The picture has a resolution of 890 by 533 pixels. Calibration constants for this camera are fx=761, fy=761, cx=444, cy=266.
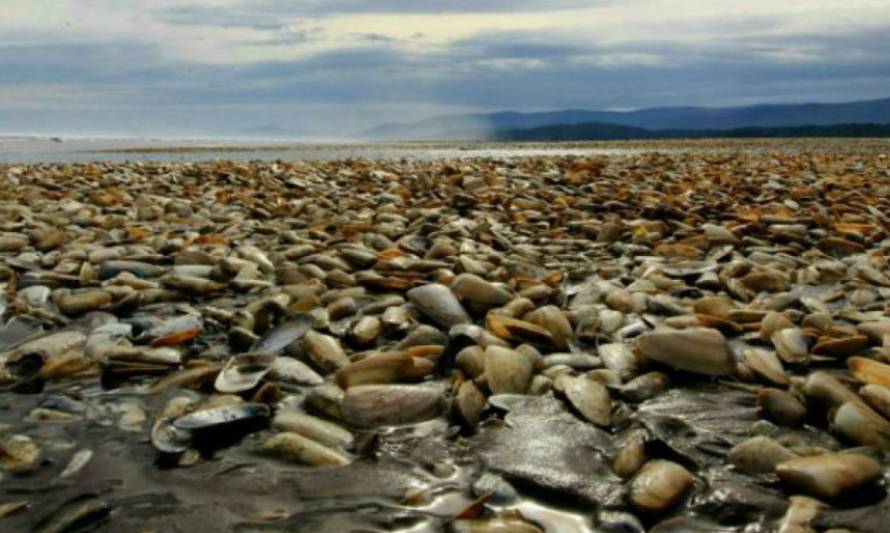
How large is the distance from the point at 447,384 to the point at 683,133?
103 meters

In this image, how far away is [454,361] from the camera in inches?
140

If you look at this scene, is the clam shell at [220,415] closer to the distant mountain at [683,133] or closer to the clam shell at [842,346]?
the clam shell at [842,346]

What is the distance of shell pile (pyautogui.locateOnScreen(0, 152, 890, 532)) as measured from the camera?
91.5 inches

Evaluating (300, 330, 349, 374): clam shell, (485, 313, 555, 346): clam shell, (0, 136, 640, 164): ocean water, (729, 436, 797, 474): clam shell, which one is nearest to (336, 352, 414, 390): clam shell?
(300, 330, 349, 374): clam shell

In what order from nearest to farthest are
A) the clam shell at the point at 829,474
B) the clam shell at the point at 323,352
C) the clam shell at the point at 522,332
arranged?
1. the clam shell at the point at 829,474
2. the clam shell at the point at 323,352
3. the clam shell at the point at 522,332

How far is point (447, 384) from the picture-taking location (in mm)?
3305

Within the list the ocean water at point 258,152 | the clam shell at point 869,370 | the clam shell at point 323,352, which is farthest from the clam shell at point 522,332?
the ocean water at point 258,152

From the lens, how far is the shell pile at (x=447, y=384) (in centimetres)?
232

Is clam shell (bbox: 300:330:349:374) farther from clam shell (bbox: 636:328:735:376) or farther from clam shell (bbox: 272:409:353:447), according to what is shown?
clam shell (bbox: 636:328:735:376)

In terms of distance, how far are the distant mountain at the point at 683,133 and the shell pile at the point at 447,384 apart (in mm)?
67879

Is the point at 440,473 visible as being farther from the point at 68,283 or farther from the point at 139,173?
the point at 139,173

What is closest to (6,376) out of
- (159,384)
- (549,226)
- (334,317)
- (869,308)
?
(159,384)

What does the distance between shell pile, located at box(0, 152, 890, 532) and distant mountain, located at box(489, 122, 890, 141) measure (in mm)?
67879

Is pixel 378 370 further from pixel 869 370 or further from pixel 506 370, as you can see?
pixel 869 370
